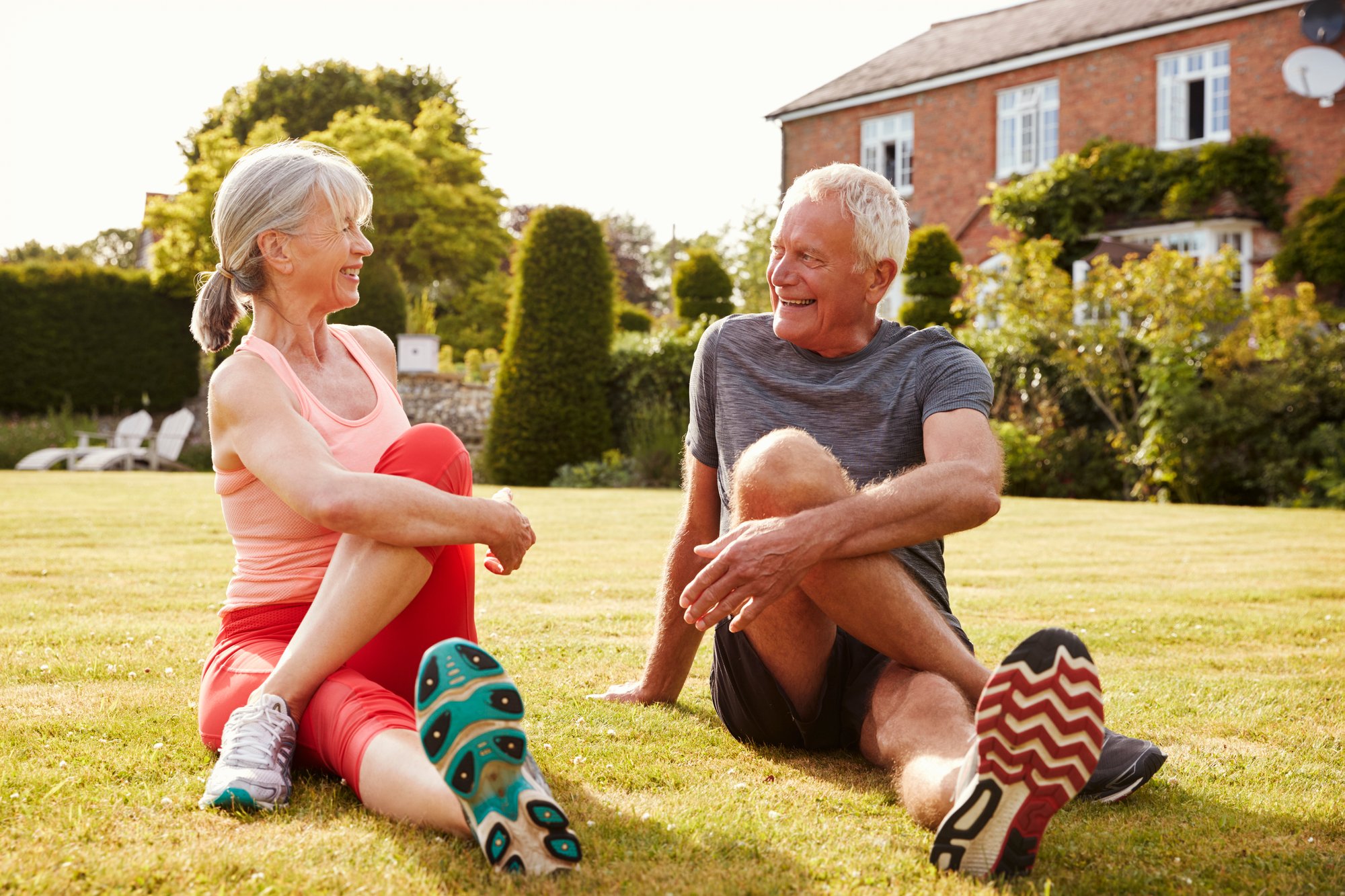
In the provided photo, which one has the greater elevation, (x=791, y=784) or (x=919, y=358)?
(x=919, y=358)

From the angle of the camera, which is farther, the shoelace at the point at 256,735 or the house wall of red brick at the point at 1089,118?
the house wall of red brick at the point at 1089,118

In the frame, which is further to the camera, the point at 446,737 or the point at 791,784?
the point at 791,784

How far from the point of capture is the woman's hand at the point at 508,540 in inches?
91.9

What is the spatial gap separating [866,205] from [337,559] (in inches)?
56.0

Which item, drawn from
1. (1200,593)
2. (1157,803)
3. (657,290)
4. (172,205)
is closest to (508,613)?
(1157,803)

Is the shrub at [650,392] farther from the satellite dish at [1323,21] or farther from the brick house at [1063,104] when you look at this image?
the satellite dish at [1323,21]

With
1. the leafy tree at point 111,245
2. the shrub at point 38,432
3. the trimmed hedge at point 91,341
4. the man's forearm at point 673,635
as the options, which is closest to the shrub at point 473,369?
the trimmed hedge at point 91,341

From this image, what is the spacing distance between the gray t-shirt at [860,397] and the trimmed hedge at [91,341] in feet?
70.6

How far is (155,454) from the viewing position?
63.6ft

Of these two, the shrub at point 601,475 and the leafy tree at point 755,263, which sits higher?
the leafy tree at point 755,263

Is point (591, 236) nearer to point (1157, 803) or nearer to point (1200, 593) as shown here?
point (1200, 593)

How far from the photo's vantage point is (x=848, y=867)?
194 cm

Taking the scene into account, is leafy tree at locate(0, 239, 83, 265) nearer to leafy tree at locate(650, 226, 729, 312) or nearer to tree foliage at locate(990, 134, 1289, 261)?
leafy tree at locate(650, 226, 729, 312)

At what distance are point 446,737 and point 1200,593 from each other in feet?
16.1
